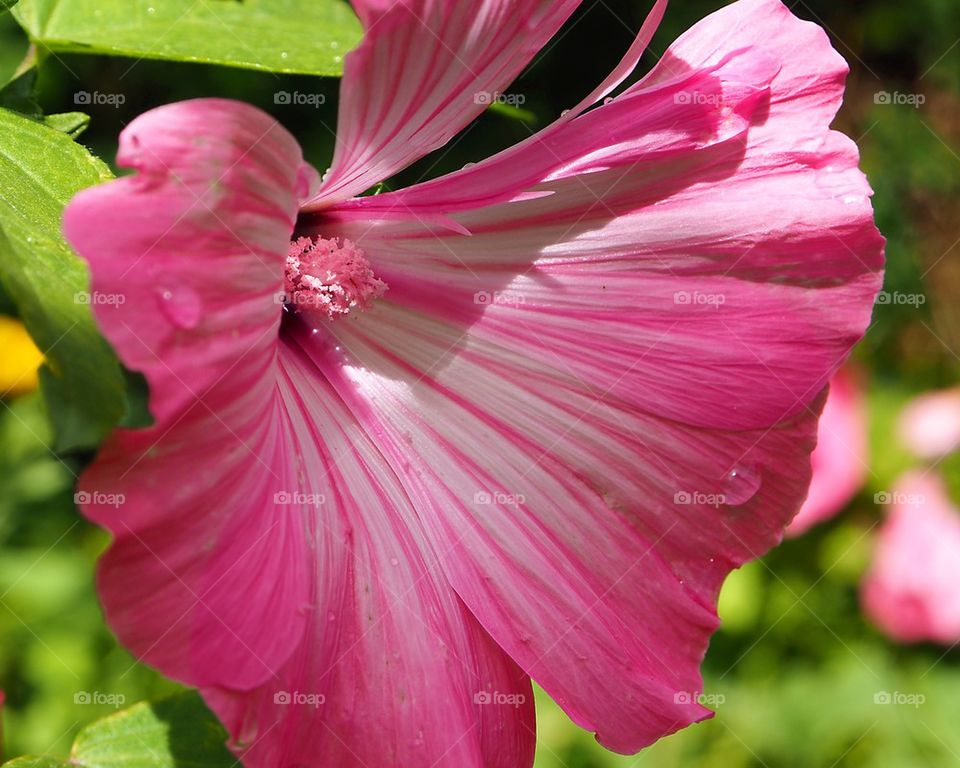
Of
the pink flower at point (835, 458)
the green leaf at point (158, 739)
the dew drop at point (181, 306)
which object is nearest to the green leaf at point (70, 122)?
the dew drop at point (181, 306)

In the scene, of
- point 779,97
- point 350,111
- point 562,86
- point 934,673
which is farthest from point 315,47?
point 934,673

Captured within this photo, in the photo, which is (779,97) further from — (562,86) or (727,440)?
(562,86)

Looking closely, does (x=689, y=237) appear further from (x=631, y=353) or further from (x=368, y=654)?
(x=368, y=654)

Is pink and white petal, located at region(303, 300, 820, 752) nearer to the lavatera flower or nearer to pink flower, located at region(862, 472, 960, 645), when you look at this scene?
the lavatera flower

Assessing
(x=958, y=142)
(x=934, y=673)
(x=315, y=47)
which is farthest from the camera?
(x=958, y=142)

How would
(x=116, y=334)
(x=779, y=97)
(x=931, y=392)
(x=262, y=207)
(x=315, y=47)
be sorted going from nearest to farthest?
1. (x=116, y=334)
2. (x=262, y=207)
3. (x=779, y=97)
4. (x=315, y=47)
5. (x=931, y=392)

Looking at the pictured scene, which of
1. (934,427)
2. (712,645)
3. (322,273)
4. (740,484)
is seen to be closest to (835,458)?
(934,427)

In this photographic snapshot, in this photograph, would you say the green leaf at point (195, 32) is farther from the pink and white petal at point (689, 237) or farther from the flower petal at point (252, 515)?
the flower petal at point (252, 515)
